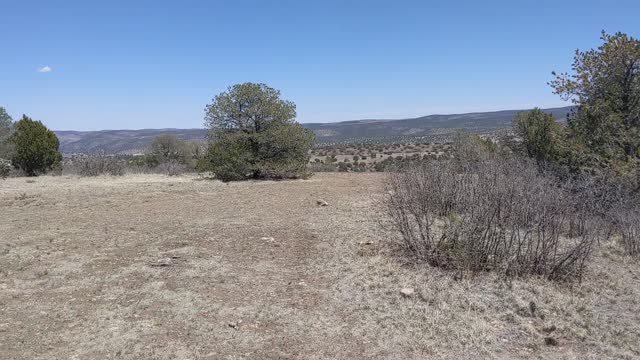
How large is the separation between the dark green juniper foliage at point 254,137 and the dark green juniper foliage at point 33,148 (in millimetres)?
10469

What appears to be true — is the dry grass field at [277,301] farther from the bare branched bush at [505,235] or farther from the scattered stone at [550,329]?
the bare branched bush at [505,235]

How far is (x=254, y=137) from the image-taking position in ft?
57.1

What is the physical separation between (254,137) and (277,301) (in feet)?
41.9

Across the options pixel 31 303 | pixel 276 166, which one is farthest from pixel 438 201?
pixel 276 166

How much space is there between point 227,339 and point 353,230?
165 inches

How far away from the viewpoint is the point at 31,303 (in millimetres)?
5059

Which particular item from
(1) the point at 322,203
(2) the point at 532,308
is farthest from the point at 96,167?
(2) the point at 532,308

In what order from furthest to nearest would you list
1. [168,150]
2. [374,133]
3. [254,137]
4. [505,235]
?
[374,133] → [168,150] → [254,137] → [505,235]

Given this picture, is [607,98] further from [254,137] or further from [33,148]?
[33,148]

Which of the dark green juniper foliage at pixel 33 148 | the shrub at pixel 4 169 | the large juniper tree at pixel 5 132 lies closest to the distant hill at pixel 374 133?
the large juniper tree at pixel 5 132

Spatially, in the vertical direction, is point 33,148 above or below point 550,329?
above

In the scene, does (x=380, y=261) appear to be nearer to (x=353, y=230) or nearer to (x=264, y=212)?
(x=353, y=230)

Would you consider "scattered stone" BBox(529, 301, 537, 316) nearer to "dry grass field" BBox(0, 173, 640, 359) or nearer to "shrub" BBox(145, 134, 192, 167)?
"dry grass field" BBox(0, 173, 640, 359)

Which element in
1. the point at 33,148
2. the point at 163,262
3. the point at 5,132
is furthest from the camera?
the point at 5,132
